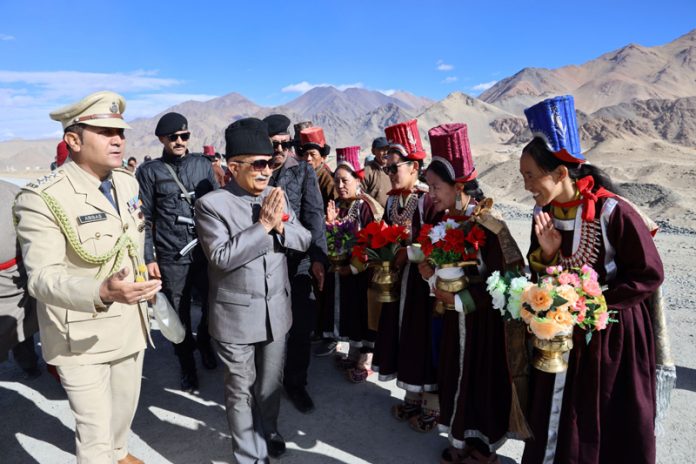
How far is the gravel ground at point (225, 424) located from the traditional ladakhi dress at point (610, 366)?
92 cm

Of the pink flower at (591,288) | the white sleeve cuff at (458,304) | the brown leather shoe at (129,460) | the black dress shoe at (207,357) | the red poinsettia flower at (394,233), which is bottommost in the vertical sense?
the brown leather shoe at (129,460)

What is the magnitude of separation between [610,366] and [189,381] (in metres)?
3.61

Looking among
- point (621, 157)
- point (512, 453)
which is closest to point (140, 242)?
point (512, 453)

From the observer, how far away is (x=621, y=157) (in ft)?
99.6

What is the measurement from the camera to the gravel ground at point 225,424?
3596 mm

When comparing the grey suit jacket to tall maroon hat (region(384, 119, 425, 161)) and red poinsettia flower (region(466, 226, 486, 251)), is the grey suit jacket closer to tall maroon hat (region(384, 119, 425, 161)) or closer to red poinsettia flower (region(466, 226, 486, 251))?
red poinsettia flower (region(466, 226, 486, 251))

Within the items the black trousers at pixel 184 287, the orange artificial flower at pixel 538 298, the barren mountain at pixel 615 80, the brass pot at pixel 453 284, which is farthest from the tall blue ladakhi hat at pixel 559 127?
the barren mountain at pixel 615 80

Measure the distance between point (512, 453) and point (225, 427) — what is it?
2.26m

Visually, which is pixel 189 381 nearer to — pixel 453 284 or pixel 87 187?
pixel 87 187

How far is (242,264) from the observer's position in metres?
3.00

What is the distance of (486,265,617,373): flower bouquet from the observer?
2.41m

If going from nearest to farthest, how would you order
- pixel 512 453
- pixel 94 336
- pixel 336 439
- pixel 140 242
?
pixel 94 336 → pixel 140 242 → pixel 512 453 → pixel 336 439

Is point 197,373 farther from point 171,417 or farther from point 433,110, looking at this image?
point 433,110

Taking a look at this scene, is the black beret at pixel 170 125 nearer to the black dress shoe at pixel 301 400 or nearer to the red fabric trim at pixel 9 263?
the red fabric trim at pixel 9 263
